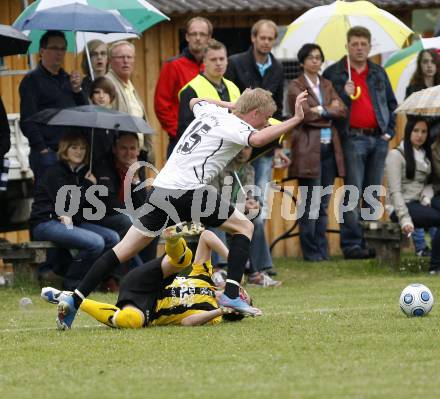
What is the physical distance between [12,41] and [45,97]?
960mm

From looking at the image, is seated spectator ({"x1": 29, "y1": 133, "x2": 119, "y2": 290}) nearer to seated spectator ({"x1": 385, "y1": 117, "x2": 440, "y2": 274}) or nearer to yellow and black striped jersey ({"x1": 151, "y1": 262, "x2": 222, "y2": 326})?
yellow and black striped jersey ({"x1": 151, "y1": 262, "x2": 222, "y2": 326})

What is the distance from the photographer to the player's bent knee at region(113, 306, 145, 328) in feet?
32.2

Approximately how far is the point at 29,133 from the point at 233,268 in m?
4.34

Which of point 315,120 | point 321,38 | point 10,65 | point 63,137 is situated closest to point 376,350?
point 63,137

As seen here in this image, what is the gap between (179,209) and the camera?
32.8 ft

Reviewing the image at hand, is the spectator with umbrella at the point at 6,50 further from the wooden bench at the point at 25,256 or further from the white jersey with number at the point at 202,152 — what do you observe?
the white jersey with number at the point at 202,152

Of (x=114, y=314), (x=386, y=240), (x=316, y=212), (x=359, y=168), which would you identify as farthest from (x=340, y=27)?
(x=114, y=314)

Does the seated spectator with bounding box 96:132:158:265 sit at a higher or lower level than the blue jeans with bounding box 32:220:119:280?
higher

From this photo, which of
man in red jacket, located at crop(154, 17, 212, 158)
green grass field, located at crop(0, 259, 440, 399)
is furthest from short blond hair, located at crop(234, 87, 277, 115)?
man in red jacket, located at crop(154, 17, 212, 158)

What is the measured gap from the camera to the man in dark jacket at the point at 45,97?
13.6m

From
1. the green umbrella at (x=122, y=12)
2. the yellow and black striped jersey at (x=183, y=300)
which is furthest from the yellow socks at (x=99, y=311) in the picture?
the green umbrella at (x=122, y=12)

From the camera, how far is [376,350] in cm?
833

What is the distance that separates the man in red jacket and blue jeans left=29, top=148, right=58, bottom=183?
1.46 metres

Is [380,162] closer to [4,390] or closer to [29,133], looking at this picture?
[29,133]
